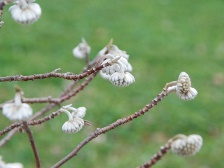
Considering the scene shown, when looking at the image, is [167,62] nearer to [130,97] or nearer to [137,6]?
[130,97]

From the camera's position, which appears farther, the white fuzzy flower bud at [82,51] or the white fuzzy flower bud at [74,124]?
the white fuzzy flower bud at [82,51]

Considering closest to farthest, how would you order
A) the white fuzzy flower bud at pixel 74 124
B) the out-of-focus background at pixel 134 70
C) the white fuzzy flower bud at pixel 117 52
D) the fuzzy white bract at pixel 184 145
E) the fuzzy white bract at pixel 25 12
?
1. the fuzzy white bract at pixel 184 145
2. the fuzzy white bract at pixel 25 12
3. the white fuzzy flower bud at pixel 74 124
4. the white fuzzy flower bud at pixel 117 52
5. the out-of-focus background at pixel 134 70

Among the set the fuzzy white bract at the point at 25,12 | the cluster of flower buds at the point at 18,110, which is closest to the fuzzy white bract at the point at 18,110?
the cluster of flower buds at the point at 18,110

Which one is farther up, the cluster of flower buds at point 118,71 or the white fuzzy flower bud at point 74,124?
the cluster of flower buds at point 118,71

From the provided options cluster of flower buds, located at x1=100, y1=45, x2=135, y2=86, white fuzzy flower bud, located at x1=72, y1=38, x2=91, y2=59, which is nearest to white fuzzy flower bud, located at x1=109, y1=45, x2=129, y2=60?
cluster of flower buds, located at x1=100, y1=45, x2=135, y2=86

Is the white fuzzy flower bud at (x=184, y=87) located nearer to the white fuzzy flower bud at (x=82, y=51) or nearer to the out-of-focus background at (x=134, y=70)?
the white fuzzy flower bud at (x=82, y=51)

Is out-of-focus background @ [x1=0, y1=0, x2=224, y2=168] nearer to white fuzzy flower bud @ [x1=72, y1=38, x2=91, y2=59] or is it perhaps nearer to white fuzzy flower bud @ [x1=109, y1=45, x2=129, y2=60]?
white fuzzy flower bud @ [x1=72, y1=38, x2=91, y2=59]
